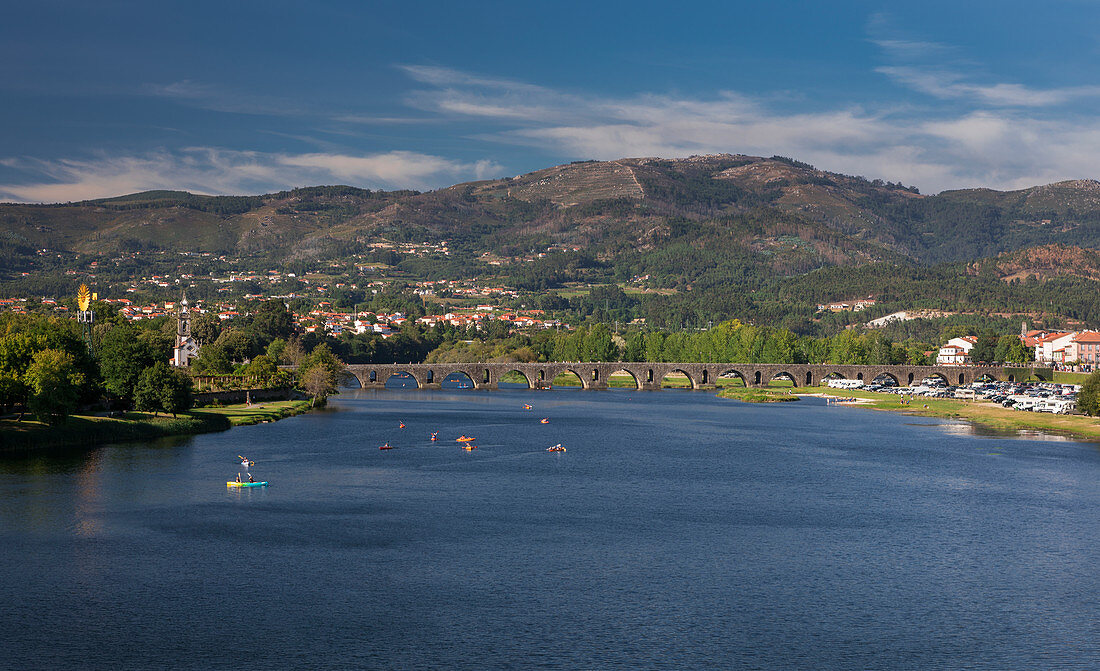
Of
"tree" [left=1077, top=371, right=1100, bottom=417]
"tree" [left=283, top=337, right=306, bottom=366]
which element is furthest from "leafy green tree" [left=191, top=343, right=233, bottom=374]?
"tree" [left=1077, top=371, right=1100, bottom=417]

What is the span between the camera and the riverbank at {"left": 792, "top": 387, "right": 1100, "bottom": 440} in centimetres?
10844

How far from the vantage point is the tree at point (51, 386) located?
77375 mm

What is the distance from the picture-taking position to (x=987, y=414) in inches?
5000

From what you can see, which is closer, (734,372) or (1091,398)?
(1091,398)

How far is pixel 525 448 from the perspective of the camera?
89312 millimetres

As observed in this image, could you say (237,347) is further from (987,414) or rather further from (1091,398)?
(1091,398)

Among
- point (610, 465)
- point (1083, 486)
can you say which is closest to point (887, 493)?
point (1083, 486)

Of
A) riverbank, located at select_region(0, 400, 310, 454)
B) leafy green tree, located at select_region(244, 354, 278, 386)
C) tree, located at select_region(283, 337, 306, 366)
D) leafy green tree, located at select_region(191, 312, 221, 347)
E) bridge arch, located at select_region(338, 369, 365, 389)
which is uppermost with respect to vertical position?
leafy green tree, located at select_region(191, 312, 221, 347)

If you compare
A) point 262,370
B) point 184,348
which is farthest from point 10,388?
point 184,348

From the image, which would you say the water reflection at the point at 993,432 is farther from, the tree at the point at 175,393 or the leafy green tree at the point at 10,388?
the leafy green tree at the point at 10,388

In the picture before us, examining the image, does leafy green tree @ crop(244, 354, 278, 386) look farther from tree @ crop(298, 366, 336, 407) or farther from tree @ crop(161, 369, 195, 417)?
tree @ crop(161, 369, 195, 417)

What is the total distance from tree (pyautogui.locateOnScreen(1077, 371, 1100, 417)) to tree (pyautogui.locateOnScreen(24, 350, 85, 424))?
335 feet

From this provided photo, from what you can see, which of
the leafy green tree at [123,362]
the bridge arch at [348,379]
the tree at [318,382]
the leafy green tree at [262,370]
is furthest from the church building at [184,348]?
the leafy green tree at [123,362]

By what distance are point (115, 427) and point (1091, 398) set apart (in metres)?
100
